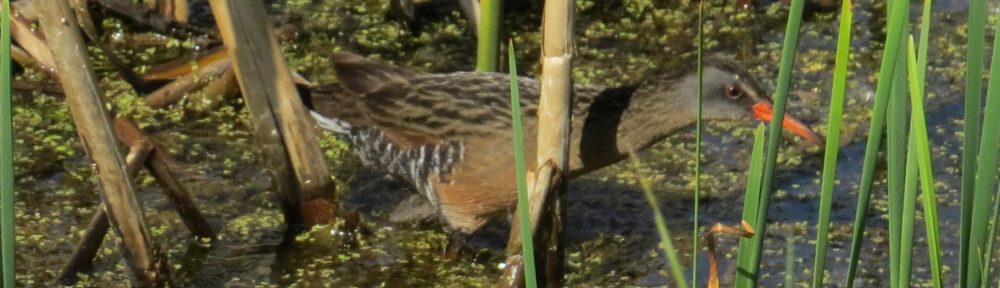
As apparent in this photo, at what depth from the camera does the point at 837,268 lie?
3971 millimetres

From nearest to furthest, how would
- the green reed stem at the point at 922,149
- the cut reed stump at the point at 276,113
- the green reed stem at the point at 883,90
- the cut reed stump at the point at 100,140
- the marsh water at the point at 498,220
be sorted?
the green reed stem at the point at 883,90 < the green reed stem at the point at 922,149 < the cut reed stump at the point at 100,140 < the cut reed stump at the point at 276,113 < the marsh water at the point at 498,220

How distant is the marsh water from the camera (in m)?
4.01

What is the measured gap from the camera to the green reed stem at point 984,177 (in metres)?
1.95

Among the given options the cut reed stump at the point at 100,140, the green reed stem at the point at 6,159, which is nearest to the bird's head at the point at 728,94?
the cut reed stump at the point at 100,140

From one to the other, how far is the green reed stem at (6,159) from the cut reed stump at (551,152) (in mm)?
1389

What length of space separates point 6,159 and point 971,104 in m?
1.30

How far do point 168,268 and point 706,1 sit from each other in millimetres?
2702

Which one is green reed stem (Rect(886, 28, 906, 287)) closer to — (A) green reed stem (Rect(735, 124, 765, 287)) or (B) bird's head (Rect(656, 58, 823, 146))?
(A) green reed stem (Rect(735, 124, 765, 287))

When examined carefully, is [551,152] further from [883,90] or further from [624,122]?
[883,90]

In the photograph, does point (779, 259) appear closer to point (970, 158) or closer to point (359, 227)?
point (359, 227)

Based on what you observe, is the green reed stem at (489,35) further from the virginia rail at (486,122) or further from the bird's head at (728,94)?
the bird's head at (728,94)

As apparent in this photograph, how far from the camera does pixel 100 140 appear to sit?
3.37 meters

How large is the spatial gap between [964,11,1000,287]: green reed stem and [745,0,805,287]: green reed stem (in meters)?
0.25

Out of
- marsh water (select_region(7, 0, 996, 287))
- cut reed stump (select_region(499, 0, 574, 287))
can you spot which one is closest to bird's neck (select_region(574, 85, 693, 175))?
marsh water (select_region(7, 0, 996, 287))
